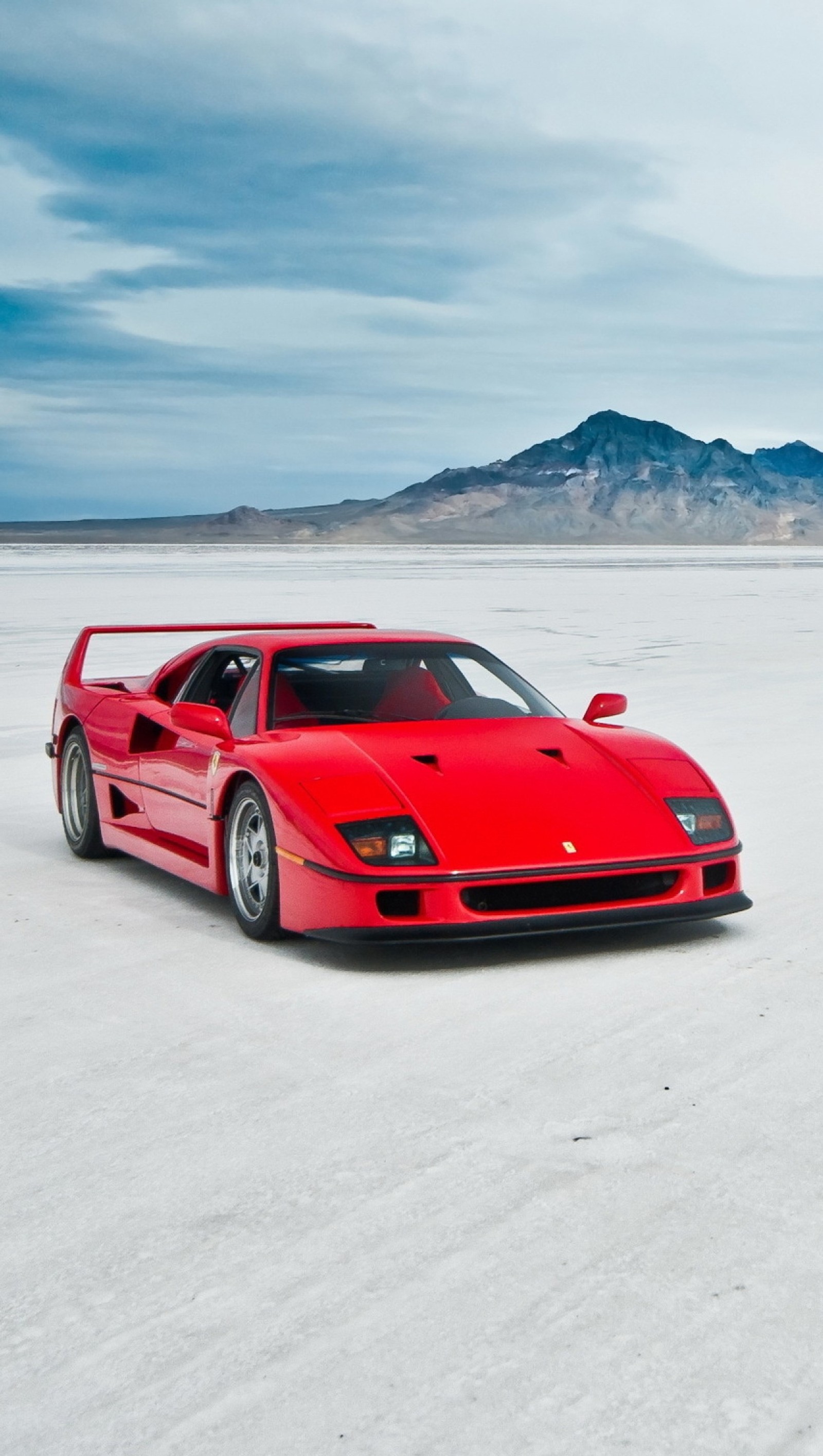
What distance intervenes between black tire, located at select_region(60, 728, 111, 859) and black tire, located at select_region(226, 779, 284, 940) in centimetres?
160

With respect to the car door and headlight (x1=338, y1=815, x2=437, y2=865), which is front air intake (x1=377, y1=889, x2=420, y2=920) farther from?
the car door

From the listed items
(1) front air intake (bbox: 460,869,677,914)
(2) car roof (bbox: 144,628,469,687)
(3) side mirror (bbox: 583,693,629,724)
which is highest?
(2) car roof (bbox: 144,628,469,687)

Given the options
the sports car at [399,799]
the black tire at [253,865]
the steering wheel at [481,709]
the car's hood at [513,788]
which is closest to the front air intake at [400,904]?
the sports car at [399,799]

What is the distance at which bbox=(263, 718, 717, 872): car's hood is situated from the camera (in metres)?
5.53

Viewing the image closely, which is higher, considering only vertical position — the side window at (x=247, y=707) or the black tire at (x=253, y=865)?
the side window at (x=247, y=707)

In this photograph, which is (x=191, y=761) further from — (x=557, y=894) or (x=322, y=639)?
(x=557, y=894)

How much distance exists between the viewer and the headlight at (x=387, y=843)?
17.8 ft

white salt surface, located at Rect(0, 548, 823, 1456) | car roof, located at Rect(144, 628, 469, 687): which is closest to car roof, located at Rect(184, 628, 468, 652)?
car roof, located at Rect(144, 628, 469, 687)

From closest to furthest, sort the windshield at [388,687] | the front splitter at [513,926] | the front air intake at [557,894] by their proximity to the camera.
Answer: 1. the front splitter at [513,926]
2. the front air intake at [557,894]
3. the windshield at [388,687]

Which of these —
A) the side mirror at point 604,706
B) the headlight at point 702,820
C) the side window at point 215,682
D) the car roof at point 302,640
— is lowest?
the headlight at point 702,820

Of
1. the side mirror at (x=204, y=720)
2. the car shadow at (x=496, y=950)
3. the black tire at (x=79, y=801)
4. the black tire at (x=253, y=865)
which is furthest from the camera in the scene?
the black tire at (x=79, y=801)

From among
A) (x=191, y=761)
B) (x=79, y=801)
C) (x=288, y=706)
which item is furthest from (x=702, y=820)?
(x=79, y=801)

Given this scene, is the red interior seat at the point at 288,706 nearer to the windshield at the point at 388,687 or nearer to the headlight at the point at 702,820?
the windshield at the point at 388,687

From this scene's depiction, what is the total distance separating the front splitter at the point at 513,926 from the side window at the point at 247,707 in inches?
44.2
